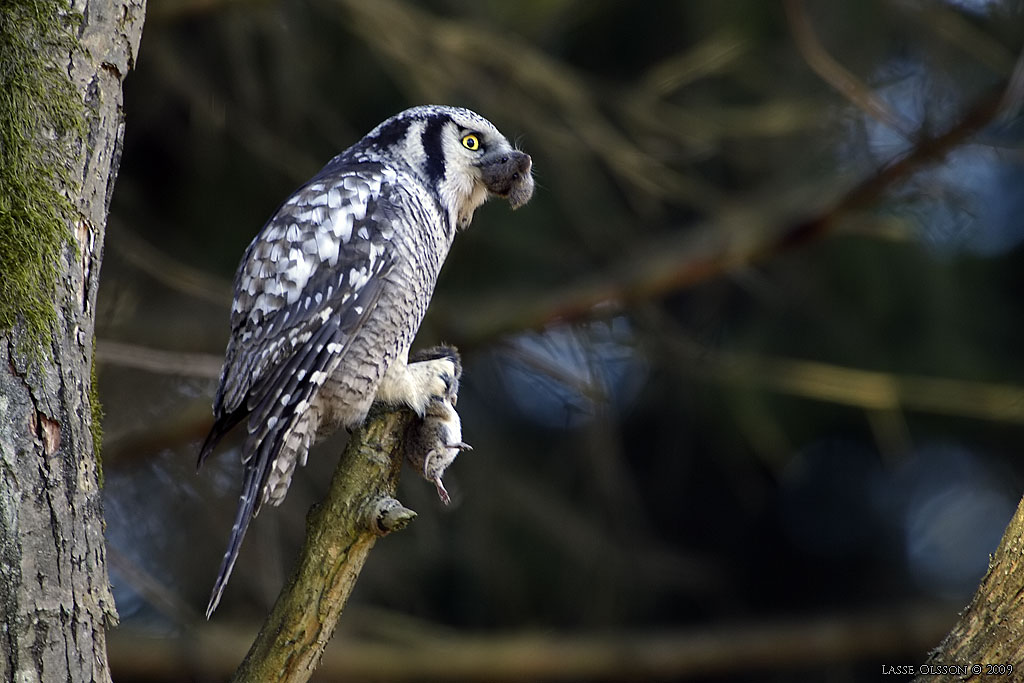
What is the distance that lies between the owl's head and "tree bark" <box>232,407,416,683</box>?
1.00m

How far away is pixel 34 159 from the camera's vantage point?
194cm

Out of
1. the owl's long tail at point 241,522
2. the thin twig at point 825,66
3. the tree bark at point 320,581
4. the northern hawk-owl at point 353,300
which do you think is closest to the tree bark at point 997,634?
the tree bark at point 320,581

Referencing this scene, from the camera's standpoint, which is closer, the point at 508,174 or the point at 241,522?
the point at 241,522

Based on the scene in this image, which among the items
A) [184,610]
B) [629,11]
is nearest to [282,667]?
[184,610]

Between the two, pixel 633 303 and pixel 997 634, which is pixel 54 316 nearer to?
pixel 997 634

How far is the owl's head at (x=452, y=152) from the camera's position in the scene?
9.22 ft

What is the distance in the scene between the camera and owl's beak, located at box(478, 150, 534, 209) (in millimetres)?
2761

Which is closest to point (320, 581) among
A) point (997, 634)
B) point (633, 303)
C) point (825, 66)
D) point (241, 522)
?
point (241, 522)

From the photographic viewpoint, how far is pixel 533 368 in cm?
400

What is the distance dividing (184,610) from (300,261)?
5.50ft

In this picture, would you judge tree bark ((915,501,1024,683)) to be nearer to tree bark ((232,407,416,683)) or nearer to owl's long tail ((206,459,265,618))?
tree bark ((232,407,416,683))

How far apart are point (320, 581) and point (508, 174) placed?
1206 mm

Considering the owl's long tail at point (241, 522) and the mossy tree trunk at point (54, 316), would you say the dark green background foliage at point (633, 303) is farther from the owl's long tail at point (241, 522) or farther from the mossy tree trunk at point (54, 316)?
the mossy tree trunk at point (54, 316)

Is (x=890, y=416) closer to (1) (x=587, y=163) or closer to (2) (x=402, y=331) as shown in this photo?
(1) (x=587, y=163)
